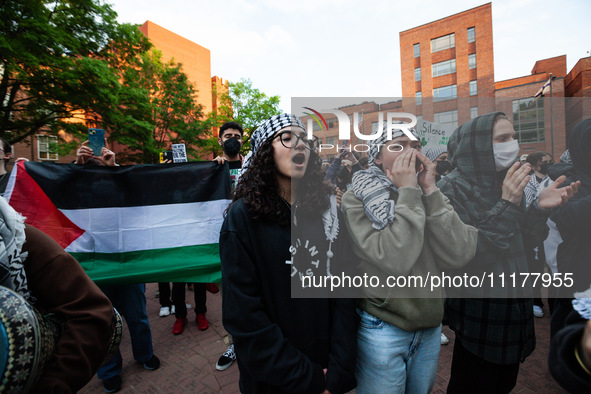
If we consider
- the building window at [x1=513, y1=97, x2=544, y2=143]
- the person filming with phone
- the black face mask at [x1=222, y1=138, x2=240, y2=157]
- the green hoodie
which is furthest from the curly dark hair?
the person filming with phone

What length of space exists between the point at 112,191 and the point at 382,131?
2.98m

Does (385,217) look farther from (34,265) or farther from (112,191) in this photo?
(112,191)

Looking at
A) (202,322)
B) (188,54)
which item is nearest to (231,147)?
(202,322)

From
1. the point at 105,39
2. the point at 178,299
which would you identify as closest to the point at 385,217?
the point at 178,299

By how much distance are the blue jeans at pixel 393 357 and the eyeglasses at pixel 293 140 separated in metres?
0.95

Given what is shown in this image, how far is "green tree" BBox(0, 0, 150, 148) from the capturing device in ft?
26.2

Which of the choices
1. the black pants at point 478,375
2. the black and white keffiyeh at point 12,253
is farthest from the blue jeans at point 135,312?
the black pants at point 478,375

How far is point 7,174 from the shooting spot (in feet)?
8.86

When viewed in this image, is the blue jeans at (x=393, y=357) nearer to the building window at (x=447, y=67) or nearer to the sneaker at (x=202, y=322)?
the sneaker at (x=202, y=322)

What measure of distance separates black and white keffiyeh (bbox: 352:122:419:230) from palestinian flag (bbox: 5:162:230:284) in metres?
2.25

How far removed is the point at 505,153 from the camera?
1604 millimetres

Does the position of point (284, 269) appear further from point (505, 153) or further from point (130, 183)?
point (130, 183)

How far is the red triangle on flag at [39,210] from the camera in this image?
9.05ft

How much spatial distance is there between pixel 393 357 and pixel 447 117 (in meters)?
1.43
